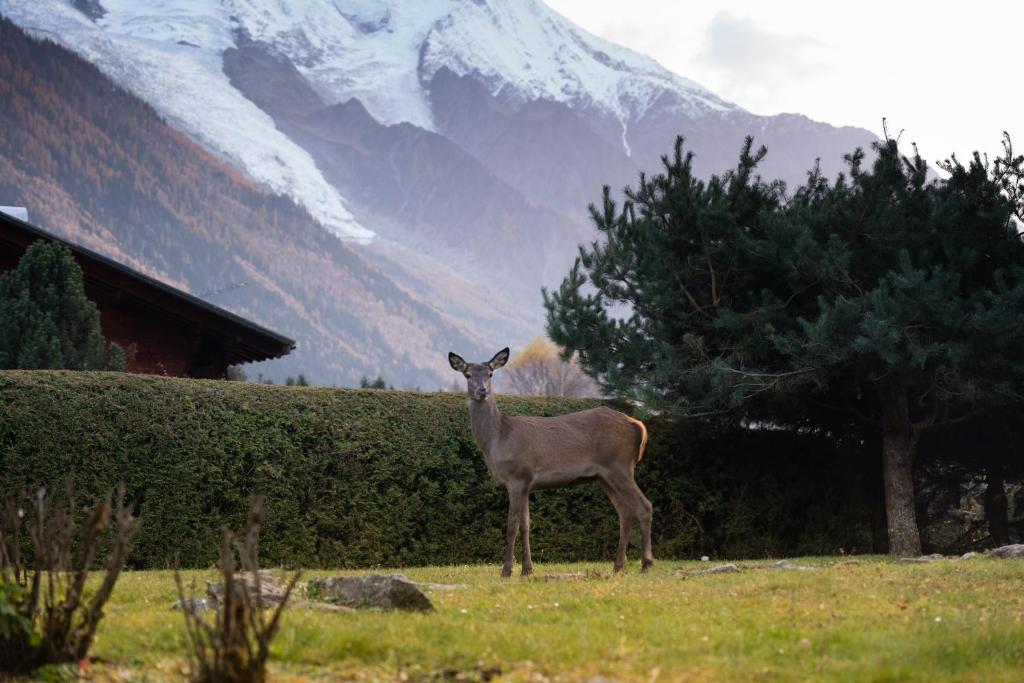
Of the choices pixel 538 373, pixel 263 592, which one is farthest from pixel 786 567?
pixel 538 373

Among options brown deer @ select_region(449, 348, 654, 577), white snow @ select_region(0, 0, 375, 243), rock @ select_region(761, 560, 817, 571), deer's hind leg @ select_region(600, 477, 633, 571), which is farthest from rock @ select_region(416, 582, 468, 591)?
white snow @ select_region(0, 0, 375, 243)

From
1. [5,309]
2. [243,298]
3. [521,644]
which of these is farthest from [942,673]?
[243,298]

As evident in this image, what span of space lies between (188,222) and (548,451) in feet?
390

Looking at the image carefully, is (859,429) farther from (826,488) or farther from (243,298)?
(243,298)

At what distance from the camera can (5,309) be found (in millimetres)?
18266

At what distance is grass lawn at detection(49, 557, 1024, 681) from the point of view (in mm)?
7305

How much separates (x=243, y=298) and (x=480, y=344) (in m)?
39.6

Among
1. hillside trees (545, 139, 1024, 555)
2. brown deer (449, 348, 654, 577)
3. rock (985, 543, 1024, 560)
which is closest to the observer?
brown deer (449, 348, 654, 577)

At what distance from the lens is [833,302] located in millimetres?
18672

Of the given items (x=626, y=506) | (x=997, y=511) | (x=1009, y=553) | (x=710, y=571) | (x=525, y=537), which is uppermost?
(x=997, y=511)

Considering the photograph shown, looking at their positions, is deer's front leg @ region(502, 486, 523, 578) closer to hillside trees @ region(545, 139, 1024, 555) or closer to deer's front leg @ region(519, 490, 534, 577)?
deer's front leg @ region(519, 490, 534, 577)

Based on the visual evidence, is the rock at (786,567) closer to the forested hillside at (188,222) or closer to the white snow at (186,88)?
the forested hillside at (188,222)

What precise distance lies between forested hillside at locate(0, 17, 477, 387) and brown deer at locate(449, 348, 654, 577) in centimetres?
9362

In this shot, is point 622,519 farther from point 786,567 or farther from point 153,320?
point 153,320
